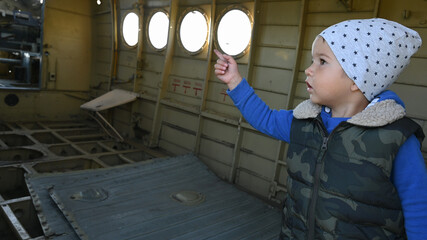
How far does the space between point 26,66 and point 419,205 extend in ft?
26.4

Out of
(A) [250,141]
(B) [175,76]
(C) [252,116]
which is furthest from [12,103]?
(C) [252,116]

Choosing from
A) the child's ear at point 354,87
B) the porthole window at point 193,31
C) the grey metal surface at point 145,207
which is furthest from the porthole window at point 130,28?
the child's ear at point 354,87

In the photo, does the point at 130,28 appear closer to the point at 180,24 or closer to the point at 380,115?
the point at 180,24

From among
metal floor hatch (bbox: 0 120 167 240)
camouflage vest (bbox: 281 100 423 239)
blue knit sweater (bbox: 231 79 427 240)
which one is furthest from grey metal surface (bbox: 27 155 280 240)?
blue knit sweater (bbox: 231 79 427 240)

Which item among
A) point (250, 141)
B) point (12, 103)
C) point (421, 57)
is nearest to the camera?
point (421, 57)

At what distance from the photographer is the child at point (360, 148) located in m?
1.07

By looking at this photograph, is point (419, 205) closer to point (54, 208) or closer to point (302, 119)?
point (302, 119)

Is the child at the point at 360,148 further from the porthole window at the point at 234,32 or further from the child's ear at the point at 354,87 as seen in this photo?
the porthole window at the point at 234,32

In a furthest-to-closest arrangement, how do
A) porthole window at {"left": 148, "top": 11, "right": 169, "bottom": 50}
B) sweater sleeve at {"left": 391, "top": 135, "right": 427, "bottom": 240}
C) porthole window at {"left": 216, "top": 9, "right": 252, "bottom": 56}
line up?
porthole window at {"left": 148, "top": 11, "right": 169, "bottom": 50} < porthole window at {"left": 216, "top": 9, "right": 252, "bottom": 56} < sweater sleeve at {"left": 391, "top": 135, "right": 427, "bottom": 240}

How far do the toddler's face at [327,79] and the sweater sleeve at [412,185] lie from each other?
0.29m

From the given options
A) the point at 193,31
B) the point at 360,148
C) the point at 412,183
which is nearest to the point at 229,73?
the point at 360,148

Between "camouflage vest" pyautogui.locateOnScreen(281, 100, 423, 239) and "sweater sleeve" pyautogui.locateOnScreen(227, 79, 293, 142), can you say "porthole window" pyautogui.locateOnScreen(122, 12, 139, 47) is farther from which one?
"camouflage vest" pyautogui.locateOnScreen(281, 100, 423, 239)

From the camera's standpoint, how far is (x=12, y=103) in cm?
673

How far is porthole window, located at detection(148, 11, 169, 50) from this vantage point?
600 centimetres
